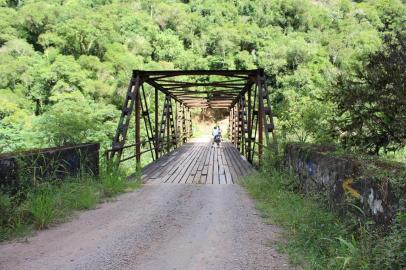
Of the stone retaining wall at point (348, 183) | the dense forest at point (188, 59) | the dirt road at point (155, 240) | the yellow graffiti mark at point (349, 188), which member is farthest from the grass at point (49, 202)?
the dense forest at point (188, 59)

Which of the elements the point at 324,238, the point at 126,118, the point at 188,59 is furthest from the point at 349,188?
the point at 188,59

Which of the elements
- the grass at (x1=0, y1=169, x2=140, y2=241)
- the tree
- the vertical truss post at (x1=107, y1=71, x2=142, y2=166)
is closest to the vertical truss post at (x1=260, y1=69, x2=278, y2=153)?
the tree

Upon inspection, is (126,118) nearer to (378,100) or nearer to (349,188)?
(378,100)

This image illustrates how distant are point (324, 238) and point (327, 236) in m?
0.41

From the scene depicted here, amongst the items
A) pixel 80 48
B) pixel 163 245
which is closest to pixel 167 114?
pixel 163 245

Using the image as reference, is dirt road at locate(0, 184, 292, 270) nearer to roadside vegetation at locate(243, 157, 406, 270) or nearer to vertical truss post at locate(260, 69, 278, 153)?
roadside vegetation at locate(243, 157, 406, 270)

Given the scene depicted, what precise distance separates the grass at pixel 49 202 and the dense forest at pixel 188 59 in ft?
15.8

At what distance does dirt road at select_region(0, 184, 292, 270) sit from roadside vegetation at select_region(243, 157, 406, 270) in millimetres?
225

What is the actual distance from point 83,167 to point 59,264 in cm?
404

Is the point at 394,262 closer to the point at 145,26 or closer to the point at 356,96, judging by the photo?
the point at 356,96

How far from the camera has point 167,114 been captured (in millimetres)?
17750

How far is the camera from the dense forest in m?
7.21

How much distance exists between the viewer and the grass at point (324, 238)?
271cm

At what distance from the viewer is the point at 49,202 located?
5.30 meters
